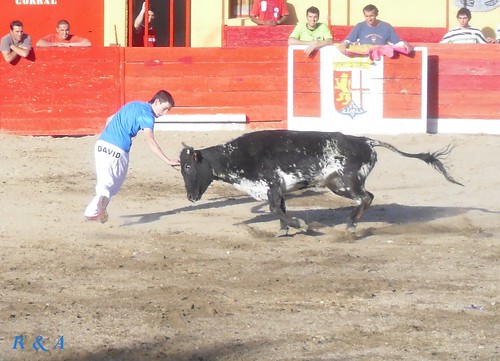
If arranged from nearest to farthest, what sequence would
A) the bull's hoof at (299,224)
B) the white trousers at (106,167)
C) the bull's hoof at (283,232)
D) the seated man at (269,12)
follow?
the bull's hoof at (299,224), the bull's hoof at (283,232), the white trousers at (106,167), the seated man at (269,12)

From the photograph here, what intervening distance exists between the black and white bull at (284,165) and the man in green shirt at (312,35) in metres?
5.01

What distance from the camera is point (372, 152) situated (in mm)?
9906

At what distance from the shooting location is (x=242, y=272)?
328 inches

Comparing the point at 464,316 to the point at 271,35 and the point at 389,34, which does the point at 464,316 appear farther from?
the point at 271,35

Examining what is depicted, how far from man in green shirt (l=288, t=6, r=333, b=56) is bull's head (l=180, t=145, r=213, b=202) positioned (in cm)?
523

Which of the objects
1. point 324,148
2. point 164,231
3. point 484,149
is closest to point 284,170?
point 324,148

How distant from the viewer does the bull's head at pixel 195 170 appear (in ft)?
32.2

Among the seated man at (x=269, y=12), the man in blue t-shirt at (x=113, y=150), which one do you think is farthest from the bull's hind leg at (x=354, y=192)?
the seated man at (x=269, y=12)

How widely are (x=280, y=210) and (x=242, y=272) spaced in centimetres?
141

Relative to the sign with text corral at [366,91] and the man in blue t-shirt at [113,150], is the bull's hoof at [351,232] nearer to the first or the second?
the man in blue t-shirt at [113,150]

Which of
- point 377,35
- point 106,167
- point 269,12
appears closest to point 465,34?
point 377,35

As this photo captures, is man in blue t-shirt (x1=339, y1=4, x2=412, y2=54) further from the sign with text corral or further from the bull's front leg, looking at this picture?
the bull's front leg

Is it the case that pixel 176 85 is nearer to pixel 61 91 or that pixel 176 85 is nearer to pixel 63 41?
pixel 61 91

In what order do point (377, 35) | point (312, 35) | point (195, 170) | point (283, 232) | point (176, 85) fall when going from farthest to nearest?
1. point (176, 85)
2. point (312, 35)
3. point (377, 35)
4. point (195, 170)
5. point (283, 232)
